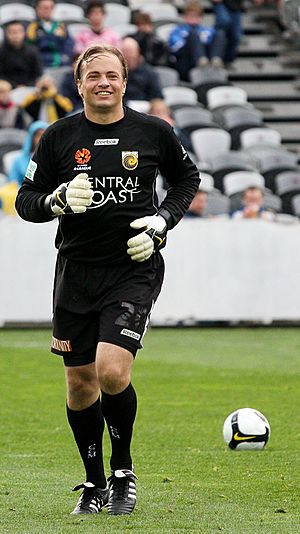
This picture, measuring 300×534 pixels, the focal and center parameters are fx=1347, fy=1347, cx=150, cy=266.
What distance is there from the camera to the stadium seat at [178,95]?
21.8 metres

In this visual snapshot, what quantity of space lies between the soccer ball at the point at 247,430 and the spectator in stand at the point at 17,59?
1291 cm

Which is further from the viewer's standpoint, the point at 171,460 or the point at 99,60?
the point at 171,460

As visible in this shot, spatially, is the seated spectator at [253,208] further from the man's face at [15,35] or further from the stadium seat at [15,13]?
the stadium seat at [15,13]

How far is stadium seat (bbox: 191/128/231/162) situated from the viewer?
20766mm

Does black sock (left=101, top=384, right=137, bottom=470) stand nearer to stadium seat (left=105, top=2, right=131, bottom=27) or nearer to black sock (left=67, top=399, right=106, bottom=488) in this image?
black sock (left=67, top=399, right=106, bottom=488)

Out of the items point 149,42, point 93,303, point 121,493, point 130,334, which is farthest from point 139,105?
point 121,493

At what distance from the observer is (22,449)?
28.6 feet

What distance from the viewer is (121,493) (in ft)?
21.4

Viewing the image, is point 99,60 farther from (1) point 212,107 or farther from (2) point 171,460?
(1) point 212,107

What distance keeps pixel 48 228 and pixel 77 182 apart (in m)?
10.5

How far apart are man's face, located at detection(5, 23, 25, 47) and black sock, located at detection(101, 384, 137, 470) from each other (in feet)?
47.5

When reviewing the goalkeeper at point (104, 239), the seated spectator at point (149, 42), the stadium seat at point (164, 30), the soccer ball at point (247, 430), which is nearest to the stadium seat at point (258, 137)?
the seated spectator at point (149, 42)

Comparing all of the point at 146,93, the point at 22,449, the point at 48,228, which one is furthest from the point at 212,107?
the point at 22,449

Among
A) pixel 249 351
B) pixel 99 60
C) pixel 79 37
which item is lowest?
pixel 249 351
